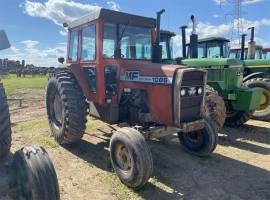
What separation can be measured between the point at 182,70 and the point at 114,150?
1705 mm

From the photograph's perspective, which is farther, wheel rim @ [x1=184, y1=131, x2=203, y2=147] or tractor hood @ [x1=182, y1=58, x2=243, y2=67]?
tractor hood @ [x1=182, y1=58, x2=243, y2=67]

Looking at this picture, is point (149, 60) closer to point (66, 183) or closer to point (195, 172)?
point (195, 172)

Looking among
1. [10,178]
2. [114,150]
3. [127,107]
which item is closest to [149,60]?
[127,107]

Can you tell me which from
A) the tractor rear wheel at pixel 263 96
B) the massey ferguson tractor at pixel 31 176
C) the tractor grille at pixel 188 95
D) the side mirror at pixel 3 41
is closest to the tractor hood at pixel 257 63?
the tractor rear wheel at pixel 263 96

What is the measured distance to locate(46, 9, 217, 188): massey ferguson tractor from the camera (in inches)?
192

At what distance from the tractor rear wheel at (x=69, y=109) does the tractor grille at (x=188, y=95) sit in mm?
1975

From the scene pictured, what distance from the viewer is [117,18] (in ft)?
18.5

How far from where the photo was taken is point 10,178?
320 centimetres

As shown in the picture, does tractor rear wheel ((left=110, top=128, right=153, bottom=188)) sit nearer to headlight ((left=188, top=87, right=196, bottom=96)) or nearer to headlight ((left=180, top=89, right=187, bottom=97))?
headlight ((left=180, top=89, right=187, bottom=97))

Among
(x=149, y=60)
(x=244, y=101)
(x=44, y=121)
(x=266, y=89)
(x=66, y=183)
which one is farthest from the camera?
(x=266, y=89)

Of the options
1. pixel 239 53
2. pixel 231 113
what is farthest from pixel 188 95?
pixel 239 53

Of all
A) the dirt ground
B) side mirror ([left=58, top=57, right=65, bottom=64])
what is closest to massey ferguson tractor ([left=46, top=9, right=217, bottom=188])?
the dirt ground

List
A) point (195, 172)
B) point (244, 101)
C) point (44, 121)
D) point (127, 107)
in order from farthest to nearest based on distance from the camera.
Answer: point (44, 121)
point (244, 101)
point (127, 107)
point (195, 172)

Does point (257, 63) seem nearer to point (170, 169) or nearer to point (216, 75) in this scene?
point (216, 75)
